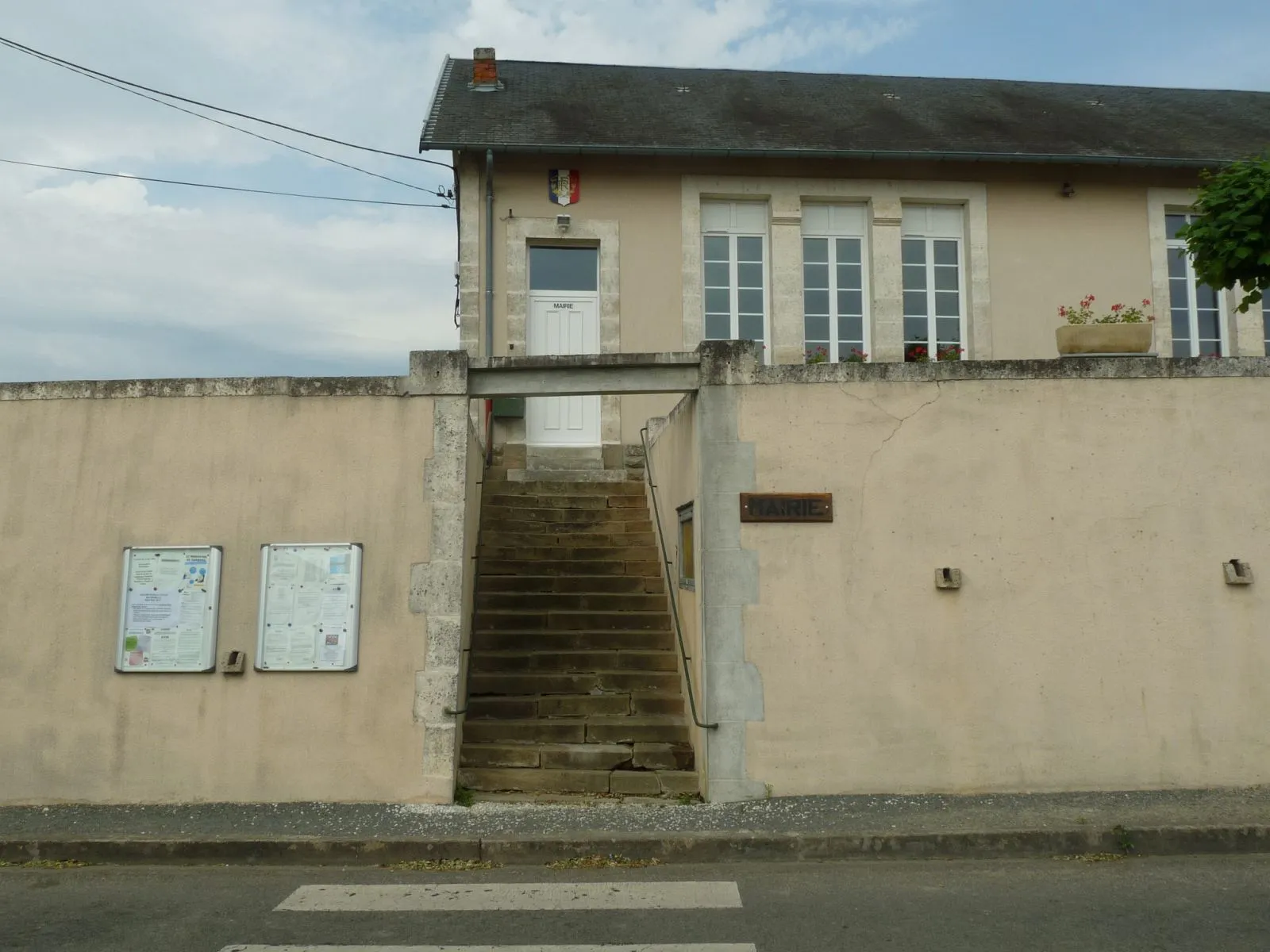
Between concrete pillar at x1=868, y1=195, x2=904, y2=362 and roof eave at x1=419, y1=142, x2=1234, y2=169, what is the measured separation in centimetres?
66

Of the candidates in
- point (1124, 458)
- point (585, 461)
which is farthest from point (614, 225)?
point (1124, 458)

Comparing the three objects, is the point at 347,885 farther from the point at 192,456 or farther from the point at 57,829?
the point at 192,456

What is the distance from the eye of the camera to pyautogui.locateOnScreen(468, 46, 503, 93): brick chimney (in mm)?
13977

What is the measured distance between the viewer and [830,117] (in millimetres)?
13453

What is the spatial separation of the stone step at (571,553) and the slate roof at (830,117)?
15.4ft

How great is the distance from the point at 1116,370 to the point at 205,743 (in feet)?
21.2

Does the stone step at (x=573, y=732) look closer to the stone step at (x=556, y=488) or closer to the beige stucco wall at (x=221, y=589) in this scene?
the beige stucco wall at (x=221, y=589)

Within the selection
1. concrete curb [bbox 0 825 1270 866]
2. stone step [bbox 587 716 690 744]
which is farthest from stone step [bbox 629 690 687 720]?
concrete curb [bbox 0 825 1270 866]

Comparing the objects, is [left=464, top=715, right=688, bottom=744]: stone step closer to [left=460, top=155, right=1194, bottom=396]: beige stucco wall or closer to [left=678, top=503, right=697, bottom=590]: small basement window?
[left=678, top=503, right=697, bottom=590]: small basement window

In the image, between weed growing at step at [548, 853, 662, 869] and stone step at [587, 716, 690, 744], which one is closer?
weed growing at step at [548, 853, 662, 869]

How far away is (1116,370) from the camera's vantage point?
286 inches

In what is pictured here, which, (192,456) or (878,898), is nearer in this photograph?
(878,898)

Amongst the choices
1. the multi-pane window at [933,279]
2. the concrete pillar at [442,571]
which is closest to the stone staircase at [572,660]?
the concrete pillar at [442,571]

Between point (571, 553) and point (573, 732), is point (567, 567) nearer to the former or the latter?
point (571, 553)
